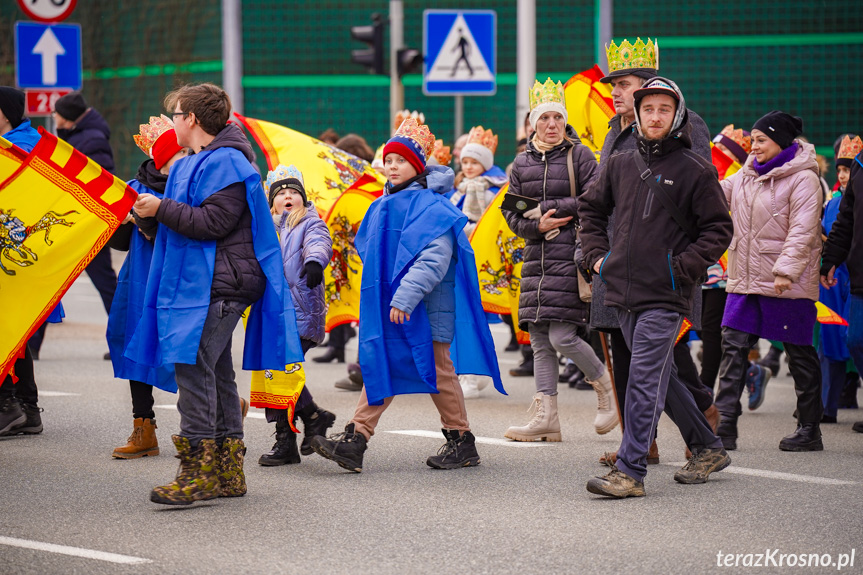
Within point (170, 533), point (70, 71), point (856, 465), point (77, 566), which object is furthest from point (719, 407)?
point (70, 71)

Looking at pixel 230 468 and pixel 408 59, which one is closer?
pixel 230 468

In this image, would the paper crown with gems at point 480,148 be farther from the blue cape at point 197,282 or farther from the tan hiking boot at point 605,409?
the blue cape at point 197,282

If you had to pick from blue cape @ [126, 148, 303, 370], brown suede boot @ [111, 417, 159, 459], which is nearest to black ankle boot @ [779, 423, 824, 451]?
blue cape @ [126, 148, 303, 370]

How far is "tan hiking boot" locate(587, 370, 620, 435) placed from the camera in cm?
755

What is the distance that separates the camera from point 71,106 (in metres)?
11.1

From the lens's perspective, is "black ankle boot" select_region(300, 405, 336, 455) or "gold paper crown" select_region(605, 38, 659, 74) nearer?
"gold paper crown" select_region(605, 38, 659, 74)

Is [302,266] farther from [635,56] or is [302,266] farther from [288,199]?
[635,56]

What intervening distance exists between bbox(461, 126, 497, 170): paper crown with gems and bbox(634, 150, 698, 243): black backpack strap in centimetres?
440

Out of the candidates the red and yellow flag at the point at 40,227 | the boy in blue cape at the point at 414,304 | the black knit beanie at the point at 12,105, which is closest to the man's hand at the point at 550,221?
the boy in blue cape at the point at 414,304

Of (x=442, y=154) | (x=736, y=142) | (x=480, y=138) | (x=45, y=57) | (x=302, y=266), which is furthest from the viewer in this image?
(x=45, y=57)

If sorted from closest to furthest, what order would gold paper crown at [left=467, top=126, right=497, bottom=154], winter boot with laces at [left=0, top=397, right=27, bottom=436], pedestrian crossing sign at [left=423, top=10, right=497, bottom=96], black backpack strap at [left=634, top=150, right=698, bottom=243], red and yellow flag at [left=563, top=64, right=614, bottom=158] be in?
black backpack strap at [left=634, top=150, right=698, bottom=243] < winter boot with laces at [left=0, top=397, right=27, bottom=436] < red and yellow flag at [left=563, top=64, right=614, bottom=158] < gold paper crown at [left=467, top=126, right=497, bottom=154] < pedestrian crossing sign at [left=423, top=10, right=497, bottom=96]

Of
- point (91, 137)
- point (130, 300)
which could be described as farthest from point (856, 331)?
point (91, 137)

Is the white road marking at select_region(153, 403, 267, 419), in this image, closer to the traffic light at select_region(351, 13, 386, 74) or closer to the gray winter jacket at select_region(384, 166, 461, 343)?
the gray winter jacket at select_region(384, 166, 461, 343)

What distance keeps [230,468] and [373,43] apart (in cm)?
1079
